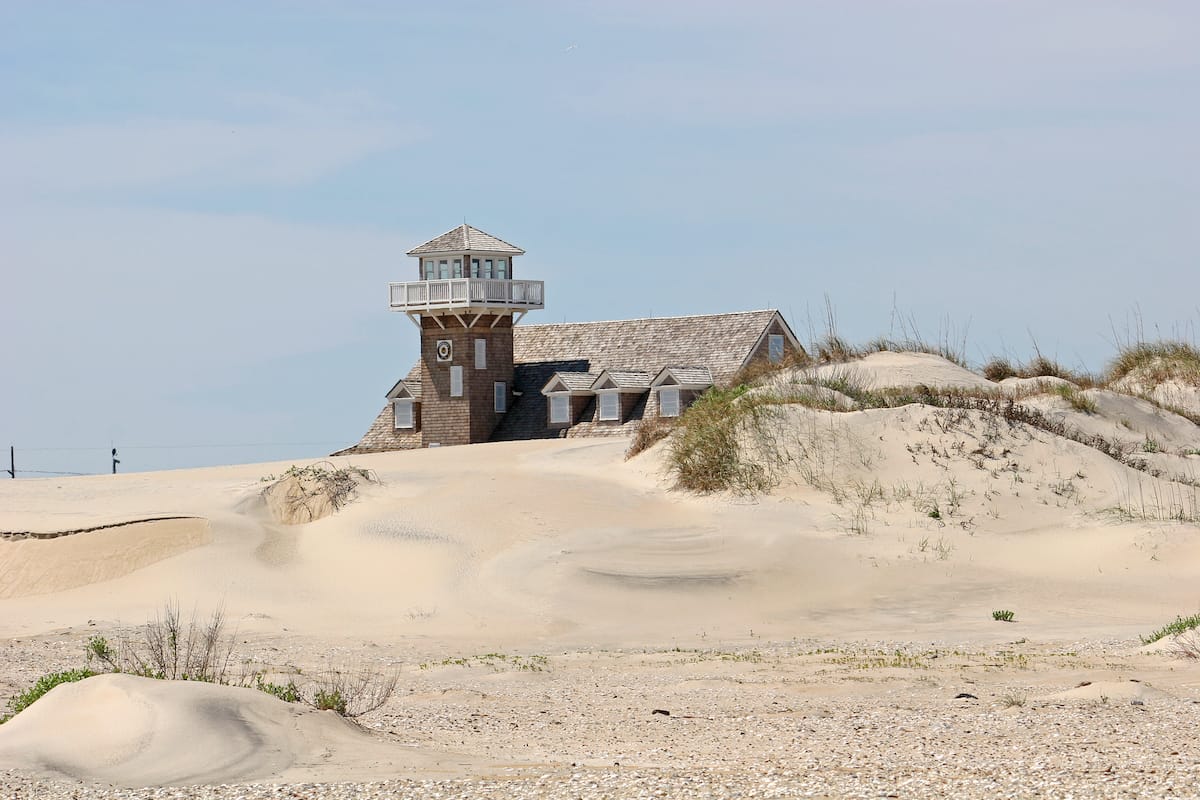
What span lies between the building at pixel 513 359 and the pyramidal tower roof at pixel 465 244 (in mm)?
34

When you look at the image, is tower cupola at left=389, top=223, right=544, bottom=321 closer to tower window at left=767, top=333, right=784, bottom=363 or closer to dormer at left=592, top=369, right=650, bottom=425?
dormer at left=592, top=369, right=650, bottom=425

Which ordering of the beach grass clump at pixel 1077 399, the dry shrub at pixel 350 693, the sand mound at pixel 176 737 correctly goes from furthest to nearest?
1. the beach grass clump at pixel 1077 399
2. the dry shrub at pixel 350 693
3. the sand mound at pixel 176 737

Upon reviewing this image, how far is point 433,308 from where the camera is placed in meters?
49.4

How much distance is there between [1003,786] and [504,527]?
1539cm

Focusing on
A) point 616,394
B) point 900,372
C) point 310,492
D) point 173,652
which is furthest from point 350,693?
point 616,394

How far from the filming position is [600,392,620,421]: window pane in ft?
156

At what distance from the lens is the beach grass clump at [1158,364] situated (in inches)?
1432

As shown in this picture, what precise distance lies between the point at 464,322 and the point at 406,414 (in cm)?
495

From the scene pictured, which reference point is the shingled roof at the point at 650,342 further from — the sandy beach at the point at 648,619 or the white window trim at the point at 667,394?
the sandy beach at the point at 648,619

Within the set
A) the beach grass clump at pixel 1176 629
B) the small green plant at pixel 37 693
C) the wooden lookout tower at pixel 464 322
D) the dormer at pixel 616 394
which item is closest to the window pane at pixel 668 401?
the dormer at pixel 616 394

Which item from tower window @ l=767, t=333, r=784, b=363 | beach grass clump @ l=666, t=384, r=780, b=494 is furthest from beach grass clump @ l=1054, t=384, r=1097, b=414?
tower window @ l=767, t=333, r=784, b=363

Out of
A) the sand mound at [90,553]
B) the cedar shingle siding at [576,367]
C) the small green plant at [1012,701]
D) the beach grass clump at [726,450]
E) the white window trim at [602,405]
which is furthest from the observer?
the cedar shingle siding at [576,367]

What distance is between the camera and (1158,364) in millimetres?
36844

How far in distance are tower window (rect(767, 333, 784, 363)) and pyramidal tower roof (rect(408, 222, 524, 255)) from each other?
29.4ft
